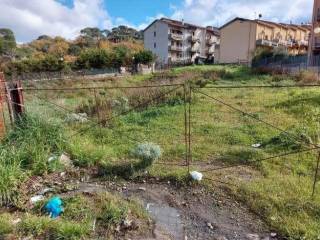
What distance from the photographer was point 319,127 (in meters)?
6.74

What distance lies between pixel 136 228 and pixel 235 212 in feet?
4.25

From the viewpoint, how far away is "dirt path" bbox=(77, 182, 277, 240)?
11.5ft

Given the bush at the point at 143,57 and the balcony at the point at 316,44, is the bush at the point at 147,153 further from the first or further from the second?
the bush at the point at 143,57

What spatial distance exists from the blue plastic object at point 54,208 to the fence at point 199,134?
4.39 ft

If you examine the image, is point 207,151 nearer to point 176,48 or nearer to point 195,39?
point 176,48

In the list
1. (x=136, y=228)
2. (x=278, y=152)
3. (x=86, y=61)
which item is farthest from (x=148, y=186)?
(x=86, y=61)

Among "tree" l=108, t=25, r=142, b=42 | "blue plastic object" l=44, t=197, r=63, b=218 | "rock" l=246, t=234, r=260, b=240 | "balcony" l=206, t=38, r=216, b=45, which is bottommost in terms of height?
"rock" l=246, t=234, r=260, b=240

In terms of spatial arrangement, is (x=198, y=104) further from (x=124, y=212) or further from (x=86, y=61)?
(x=86, y=61)

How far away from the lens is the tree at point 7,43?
53375mm

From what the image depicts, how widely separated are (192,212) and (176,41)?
58913 millimetres

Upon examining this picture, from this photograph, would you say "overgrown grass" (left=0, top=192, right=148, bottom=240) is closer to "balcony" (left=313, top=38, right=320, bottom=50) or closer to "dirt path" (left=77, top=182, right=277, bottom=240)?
"dirt path" (left=77, top=182, right=277, bottom=240)

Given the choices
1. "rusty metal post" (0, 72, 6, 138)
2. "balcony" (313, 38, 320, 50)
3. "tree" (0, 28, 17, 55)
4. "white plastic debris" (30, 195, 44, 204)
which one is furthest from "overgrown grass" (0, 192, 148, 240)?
"tree" (0, 28, 17, 55)

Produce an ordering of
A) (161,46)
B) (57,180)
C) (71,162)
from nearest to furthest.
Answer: (57,180)
(71,162)
(161,46)

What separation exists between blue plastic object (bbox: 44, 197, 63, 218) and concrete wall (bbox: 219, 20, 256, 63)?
4528 cm
